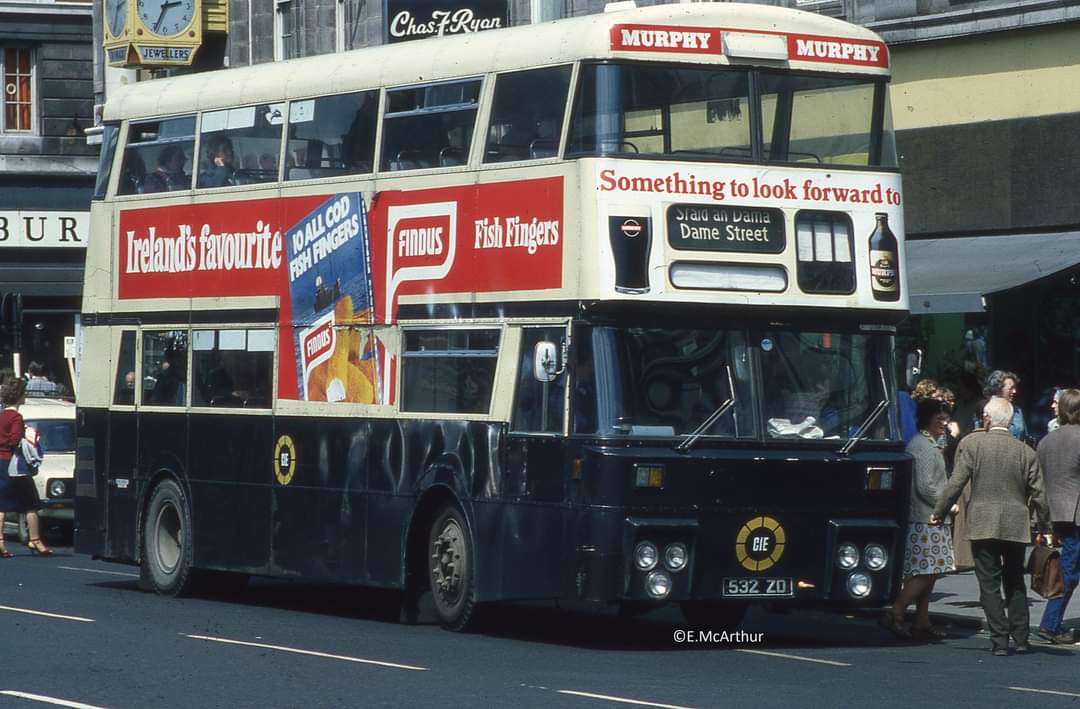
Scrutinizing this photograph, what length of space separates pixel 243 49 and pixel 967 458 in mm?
24287

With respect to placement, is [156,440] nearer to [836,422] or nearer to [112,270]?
[112,270]

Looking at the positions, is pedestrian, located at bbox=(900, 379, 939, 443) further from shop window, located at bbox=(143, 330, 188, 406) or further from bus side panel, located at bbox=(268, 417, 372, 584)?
shop window, located at bbox=(143, 330, 188, 406)

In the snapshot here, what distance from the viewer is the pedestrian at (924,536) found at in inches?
608

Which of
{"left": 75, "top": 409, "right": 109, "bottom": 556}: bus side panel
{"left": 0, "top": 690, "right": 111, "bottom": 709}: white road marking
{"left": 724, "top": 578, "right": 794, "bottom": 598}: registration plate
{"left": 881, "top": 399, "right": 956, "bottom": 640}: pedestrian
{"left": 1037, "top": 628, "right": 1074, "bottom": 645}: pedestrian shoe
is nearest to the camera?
{"left": 0, "top": 690, "right": 111, "bottom": 709}: white road marking

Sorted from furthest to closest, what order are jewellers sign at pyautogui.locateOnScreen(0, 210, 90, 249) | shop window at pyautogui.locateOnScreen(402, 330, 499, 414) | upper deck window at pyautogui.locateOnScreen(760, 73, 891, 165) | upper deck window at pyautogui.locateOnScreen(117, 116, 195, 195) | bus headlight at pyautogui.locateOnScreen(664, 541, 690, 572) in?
jewellers sign at pyautogui.locateOnScreen(0, 210, 90, 249), upper deck window at pyautogui.locateOnScreen(117, 116, 195, 195), shop window at pyautogui.locateOnScreen(402, 330, 499, 414), upper deck window at pyautogui.locateOnScreen(760, 73, 891, 165), bus headlight at pyautogui.locateOnScreen(664, 541, 690, 572)

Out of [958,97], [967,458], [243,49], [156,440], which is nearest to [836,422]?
[967,458]

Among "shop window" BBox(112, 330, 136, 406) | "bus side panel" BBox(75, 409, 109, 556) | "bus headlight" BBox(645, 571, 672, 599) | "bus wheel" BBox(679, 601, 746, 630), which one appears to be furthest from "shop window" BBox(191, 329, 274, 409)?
"bus headlight" BBox(645, 571, 672, 599)

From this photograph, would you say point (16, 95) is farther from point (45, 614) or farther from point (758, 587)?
point (758, 587)

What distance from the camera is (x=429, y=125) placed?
51.4 ft

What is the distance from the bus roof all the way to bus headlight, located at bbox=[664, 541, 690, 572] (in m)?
3.12

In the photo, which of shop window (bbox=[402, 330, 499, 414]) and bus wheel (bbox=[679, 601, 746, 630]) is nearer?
shop window (bbox=[402, 330, 499, 414])

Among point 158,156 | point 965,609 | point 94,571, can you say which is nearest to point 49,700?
point 158,156

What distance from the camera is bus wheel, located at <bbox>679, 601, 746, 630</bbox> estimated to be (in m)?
16.1

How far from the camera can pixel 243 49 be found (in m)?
36.8
